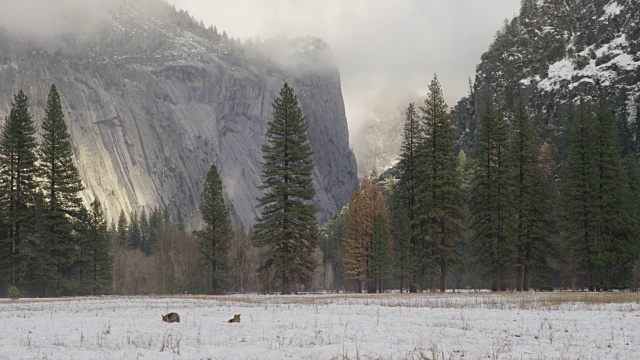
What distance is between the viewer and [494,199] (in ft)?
141

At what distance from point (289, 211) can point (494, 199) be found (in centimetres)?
1544

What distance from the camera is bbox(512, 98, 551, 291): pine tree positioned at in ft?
146

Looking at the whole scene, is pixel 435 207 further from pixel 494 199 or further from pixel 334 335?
pixel 334 335

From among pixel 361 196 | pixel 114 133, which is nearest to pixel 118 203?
pixel 114 133

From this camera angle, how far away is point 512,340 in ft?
38.6

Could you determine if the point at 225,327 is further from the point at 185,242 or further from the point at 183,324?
the point at 185,242

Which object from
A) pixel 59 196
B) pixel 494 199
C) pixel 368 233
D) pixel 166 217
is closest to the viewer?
pixel 494 199

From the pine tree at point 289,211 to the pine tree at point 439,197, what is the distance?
846 centimetres

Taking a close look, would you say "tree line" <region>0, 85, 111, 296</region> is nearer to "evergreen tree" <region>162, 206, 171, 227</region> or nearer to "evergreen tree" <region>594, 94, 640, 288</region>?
"evergreen tree" <region>594, 94, 640, 288</region>

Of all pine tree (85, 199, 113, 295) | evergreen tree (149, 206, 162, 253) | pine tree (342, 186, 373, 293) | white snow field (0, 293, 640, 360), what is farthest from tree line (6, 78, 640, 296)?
evergreen tree (149, 206, 162, 253)

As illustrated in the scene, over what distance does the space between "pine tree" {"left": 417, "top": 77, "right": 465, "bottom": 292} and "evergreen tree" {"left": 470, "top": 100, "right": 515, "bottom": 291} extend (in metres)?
1.80

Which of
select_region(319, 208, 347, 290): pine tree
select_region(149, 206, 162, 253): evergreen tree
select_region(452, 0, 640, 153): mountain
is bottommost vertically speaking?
select_region(319, 208, 347, 290): pine tree

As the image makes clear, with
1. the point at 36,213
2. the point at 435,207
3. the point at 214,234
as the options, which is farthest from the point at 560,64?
the point at 36,213

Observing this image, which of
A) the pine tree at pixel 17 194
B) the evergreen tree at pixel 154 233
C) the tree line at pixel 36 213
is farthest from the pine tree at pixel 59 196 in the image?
the evergreen tree at pixel 154 233
